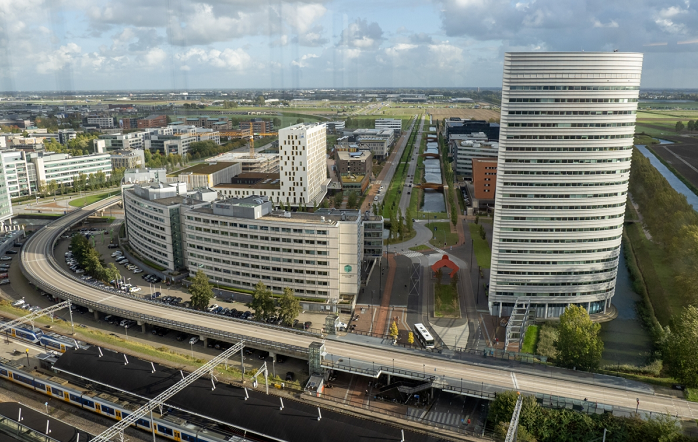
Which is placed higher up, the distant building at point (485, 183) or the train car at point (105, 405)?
the distant building at point (485, 183)

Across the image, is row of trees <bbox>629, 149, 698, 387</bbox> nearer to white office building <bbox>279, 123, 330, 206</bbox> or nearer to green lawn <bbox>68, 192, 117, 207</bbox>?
white office building <bbox>279, 123, 330, 206</bbox>

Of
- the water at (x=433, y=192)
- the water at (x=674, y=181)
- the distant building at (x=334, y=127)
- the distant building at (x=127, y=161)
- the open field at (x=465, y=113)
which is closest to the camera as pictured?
the water at (x=674, y=181)

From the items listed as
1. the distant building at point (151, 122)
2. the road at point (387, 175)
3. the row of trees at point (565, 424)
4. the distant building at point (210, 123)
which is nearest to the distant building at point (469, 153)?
the road at point (387, 175)

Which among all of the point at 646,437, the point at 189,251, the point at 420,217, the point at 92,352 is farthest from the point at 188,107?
the point at 646,437

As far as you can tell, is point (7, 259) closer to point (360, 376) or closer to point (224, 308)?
point (224, 308)

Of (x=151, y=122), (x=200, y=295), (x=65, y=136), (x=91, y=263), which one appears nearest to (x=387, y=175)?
(x=91, y=263)

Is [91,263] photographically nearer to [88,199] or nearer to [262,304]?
[262,304]

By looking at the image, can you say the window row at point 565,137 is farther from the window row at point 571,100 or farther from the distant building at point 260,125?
the distant building at point 260,125
